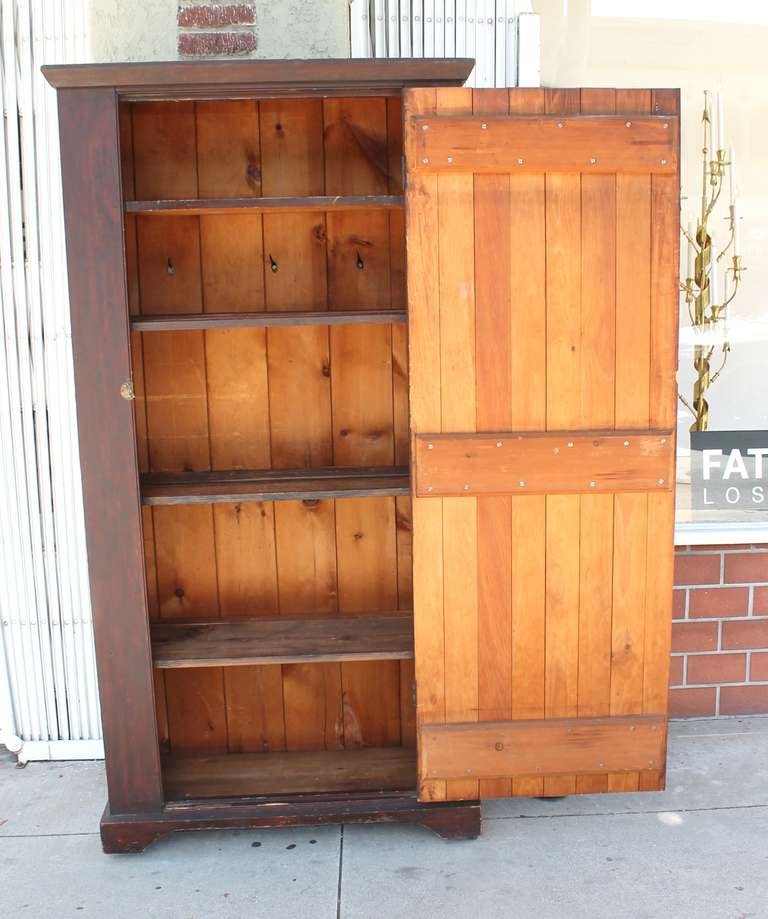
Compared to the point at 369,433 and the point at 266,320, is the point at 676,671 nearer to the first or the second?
the point at 369,433

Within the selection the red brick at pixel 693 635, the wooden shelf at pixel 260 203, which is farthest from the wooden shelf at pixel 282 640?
the wooden shelf at pixel 260 203

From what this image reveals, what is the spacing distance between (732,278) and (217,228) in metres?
1.84

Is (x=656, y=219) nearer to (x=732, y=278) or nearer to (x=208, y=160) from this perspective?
(x=732, y=278)

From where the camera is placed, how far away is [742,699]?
11.1 feet

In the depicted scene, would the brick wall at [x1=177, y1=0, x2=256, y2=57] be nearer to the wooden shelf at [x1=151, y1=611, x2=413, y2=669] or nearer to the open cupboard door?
the open cupboard door

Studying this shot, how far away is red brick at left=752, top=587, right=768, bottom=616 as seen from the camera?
3.30 metres

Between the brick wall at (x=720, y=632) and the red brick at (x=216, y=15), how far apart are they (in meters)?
2.31

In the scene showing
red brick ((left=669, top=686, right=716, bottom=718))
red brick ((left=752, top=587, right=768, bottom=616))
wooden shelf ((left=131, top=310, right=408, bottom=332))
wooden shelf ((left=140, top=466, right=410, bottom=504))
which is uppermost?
wooden shelf ((left=131, top=310, right=408, bottom=332))

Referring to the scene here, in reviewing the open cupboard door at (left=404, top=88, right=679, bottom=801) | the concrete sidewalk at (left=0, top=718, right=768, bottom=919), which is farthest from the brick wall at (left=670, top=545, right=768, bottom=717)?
the open cupboard door at (left=404, top=88, right=679, bottom=801)

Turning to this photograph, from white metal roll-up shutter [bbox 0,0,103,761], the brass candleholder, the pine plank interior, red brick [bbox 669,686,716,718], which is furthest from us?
red brick [bbox 669,686,716,718]

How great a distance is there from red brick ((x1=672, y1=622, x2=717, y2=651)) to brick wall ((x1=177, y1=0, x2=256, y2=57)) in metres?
2.45

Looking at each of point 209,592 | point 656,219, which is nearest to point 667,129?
point 656,219

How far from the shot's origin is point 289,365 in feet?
9.51

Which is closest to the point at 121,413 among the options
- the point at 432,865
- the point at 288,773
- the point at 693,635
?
the point at 288,773
